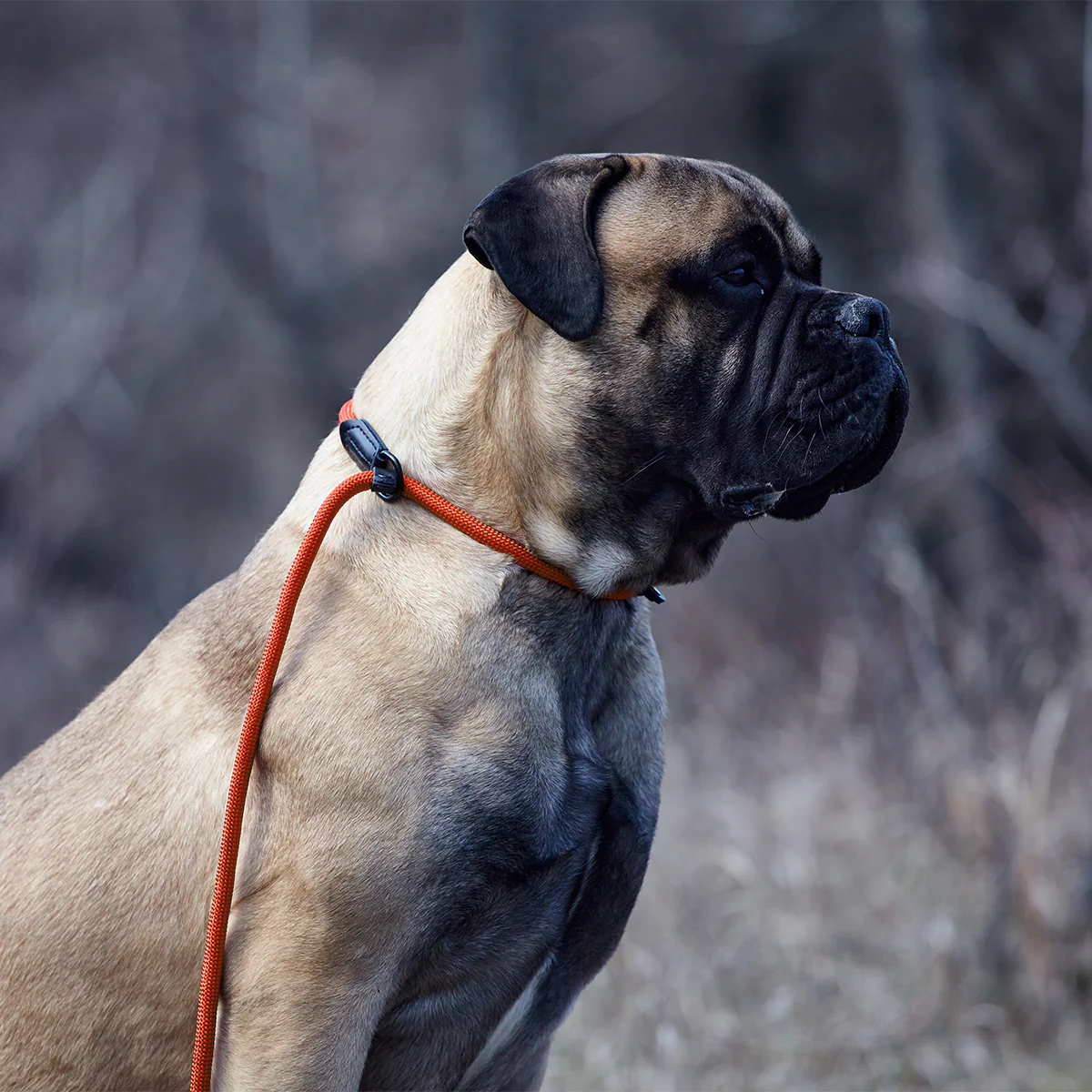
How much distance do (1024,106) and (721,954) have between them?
6.17 m

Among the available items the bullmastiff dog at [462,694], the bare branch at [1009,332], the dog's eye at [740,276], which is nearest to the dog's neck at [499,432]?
the bullmastiff dog at [462,694]

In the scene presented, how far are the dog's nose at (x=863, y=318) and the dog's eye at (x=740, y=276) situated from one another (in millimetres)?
175

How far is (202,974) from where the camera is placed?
232 centimetres

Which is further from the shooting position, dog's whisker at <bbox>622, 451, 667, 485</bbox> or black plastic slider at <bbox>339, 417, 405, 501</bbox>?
dog's whisker at <bbox>622, 451, 667, 485</bbox>

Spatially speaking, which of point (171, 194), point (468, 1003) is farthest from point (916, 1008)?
point (171, 194)

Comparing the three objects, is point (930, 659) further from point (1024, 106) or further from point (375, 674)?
point (1024, 106)

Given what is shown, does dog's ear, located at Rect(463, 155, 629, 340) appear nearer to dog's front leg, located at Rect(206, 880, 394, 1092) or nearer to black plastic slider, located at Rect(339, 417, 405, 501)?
black plastic slider, located at Rect(339, 417, 405, 501)

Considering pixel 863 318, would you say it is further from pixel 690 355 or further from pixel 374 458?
pixel 374 458

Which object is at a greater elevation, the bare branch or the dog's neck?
the dog's neck

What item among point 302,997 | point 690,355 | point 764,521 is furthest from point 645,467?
point 764,521

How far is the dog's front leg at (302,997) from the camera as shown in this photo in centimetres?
220

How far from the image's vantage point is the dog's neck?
248 cm

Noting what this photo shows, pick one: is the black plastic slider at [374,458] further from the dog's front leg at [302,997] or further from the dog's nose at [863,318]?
the dog's nose at [863,318]

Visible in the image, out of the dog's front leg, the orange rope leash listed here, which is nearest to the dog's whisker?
the orange rope leash
